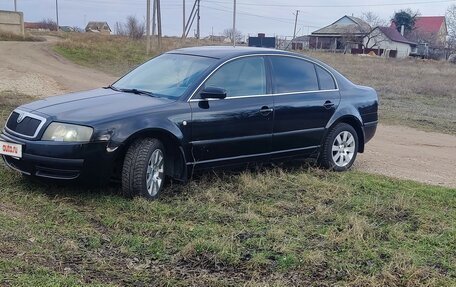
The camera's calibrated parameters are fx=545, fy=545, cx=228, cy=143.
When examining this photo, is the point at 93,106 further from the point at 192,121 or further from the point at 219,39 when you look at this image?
the point at 219,39

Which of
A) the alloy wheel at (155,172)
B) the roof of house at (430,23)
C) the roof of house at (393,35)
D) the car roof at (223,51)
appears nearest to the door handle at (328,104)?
the car roof at (223,51)

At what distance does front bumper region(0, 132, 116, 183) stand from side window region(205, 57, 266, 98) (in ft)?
4.94

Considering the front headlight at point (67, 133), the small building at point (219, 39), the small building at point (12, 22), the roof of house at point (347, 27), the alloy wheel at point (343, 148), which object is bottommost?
the alloy wheel at point (343, 148)

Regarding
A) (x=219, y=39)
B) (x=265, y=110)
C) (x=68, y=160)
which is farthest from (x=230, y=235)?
(x=219, y=39)

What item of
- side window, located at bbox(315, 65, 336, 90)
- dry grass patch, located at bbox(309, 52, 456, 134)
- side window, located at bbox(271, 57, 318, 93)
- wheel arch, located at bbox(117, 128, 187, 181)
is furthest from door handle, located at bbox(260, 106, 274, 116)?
dry grass patch, located at bbox(309, 52, 456, 134)

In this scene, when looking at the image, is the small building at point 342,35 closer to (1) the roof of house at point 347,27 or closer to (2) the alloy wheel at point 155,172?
(1) the roof of house at point 347,27

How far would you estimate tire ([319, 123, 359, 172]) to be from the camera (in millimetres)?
7094

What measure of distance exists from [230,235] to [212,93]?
6.04ft

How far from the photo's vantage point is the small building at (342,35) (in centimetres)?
7631

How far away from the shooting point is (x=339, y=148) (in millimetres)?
7273

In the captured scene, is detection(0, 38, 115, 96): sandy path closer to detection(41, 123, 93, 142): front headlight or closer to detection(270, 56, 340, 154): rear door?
detection(270, 56, 340, 154): rear door

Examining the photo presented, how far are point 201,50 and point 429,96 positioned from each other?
15.0 m

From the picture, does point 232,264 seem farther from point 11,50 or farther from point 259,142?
point 11,50

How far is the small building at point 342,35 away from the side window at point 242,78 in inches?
2743
